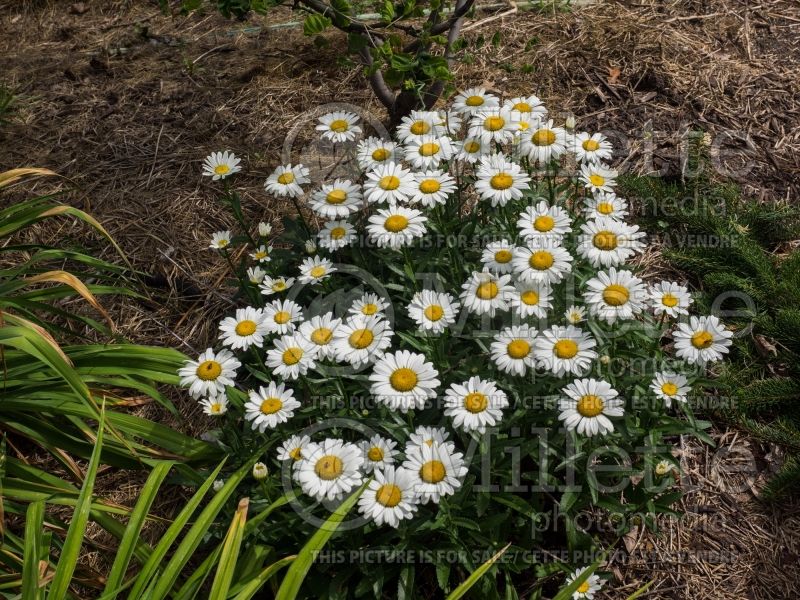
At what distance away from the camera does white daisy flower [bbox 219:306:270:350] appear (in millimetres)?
2545

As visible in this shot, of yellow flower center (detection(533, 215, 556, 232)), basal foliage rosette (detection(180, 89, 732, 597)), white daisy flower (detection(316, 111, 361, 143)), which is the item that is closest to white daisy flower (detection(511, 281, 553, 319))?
basal foliage rosette (detection(180, 89, 732, 597))

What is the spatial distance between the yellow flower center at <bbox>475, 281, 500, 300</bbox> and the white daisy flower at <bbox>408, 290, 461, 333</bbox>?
0.27 ft

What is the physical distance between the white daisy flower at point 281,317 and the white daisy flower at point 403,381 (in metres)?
0.39

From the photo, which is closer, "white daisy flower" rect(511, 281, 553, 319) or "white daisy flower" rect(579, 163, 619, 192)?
"white daisy flower" rect(511, 281, 553, 319)

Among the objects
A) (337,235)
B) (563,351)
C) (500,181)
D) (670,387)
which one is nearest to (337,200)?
(337,235)

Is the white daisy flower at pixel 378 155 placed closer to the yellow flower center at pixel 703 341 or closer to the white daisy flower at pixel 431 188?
the white daisy flower at pixel 431 188

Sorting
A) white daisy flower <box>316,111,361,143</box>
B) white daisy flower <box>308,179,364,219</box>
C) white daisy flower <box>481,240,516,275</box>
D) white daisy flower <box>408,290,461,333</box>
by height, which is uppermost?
white daisy flower <box>316,111,361,143</box>

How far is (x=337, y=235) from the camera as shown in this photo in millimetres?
2838

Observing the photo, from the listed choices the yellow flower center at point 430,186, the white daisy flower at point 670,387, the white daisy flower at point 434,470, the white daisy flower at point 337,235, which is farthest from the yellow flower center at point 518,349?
the white daisy flower at point 337,235

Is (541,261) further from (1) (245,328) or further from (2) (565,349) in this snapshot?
(1) (245,328)

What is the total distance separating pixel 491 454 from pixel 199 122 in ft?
8.95

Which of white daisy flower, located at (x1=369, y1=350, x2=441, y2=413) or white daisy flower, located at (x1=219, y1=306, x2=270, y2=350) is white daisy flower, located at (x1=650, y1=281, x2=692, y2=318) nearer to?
white daisy flower, located at (x1=369, y1=350, x2=441, y2=413)

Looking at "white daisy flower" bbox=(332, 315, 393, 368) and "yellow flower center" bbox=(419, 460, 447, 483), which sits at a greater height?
"white daisy flower" bbox=(332, 315, 393, 368)

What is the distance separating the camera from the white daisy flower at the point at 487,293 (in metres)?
2.43
